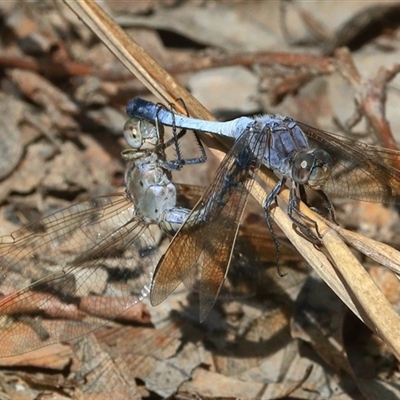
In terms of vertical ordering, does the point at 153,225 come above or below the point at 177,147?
below

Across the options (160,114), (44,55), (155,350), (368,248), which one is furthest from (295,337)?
(44,55)

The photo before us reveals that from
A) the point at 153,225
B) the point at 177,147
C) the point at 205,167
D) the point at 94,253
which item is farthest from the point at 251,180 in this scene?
the point at 205,167

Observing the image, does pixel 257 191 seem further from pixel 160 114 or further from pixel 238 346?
pixel 238 346

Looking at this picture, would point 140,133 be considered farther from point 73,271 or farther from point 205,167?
point 205,167

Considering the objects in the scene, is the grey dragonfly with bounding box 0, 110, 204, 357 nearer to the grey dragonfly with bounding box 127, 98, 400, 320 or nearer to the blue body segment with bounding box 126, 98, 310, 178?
the blue body segment with bounding box 126, 98, 310, 178

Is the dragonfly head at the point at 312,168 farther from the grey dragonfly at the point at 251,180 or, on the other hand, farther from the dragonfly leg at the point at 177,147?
the dragonfly leg at the point at 177,147

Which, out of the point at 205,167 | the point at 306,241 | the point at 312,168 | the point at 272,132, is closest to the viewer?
the point at 306,241

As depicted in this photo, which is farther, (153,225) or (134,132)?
(153,225)

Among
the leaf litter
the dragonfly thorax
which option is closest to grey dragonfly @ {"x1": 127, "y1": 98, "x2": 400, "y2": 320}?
the dragonfly thorax
